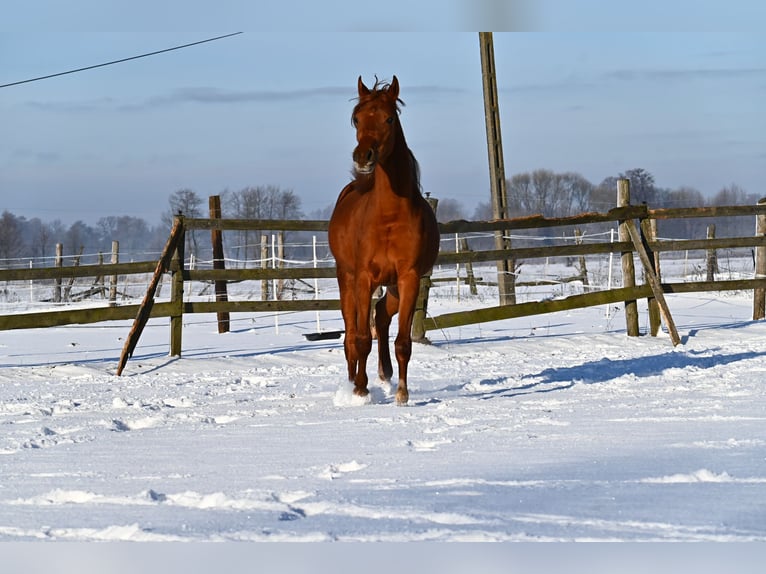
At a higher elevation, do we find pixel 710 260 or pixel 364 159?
pixel 364 159

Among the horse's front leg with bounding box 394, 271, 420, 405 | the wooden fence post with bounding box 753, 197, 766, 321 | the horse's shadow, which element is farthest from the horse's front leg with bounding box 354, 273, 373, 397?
the wooden fence post with bounding box 753, 197, 766, 321

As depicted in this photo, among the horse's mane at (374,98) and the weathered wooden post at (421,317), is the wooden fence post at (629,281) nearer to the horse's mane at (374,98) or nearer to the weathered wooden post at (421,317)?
the weathered wooden post at (421,317)

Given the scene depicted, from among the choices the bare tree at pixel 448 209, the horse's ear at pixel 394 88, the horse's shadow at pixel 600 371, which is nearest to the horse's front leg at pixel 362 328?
the horse's shadow at pixel 600 371

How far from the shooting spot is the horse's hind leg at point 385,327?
713cm

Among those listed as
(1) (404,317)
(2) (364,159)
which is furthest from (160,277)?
(2) (364,159)

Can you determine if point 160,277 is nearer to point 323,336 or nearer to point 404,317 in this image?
point 323,336

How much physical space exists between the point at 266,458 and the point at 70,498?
3.33 ft

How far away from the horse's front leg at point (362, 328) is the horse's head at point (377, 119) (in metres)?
0.82

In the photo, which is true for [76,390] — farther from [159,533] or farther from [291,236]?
[291,236]

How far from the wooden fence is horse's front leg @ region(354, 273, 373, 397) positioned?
3.04 meters

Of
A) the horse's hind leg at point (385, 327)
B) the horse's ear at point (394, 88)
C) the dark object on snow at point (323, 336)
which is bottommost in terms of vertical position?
the dark object on snow at point (323, 336)

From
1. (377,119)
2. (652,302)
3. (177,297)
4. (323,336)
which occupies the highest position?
(377,119)

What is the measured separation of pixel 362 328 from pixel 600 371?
8.27ft

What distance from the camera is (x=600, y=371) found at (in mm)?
7984
